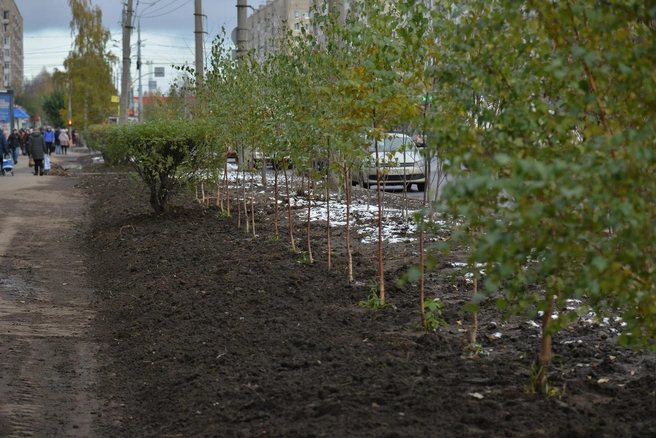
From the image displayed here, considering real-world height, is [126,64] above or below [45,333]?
above

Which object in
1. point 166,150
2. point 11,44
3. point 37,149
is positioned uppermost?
point 11,44

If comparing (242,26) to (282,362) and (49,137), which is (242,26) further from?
(49,137)

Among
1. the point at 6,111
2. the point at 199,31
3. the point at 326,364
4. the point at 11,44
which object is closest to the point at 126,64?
the point at 6,111

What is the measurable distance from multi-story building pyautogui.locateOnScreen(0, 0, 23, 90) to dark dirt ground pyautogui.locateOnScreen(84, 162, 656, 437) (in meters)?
126

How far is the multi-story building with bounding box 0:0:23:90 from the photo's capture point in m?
129

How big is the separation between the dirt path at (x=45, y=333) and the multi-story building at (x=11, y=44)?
394ft

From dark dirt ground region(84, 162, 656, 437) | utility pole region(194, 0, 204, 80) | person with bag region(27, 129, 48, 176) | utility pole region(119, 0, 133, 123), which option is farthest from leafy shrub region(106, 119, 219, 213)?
utility pole region(119, 0, 133, 123)

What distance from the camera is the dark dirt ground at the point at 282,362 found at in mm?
4297

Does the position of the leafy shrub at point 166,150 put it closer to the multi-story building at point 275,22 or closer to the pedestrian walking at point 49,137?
the multi-story building at point 275,22

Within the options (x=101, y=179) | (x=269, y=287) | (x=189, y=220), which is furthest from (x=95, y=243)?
(x=101, y=179)

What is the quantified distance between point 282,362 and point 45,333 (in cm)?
282

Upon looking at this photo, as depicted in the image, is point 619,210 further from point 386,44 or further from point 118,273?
point 118,273

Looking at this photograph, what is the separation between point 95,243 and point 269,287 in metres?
5.67

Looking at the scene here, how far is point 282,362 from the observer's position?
5.57 meters
